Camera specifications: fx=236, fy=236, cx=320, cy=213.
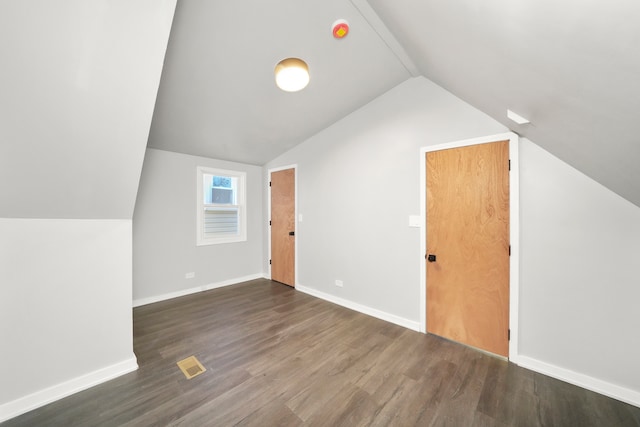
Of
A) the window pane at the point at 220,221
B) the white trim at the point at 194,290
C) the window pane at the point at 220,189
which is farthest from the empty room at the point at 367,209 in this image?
the window pane at the point at 220,221

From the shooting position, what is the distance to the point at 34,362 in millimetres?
1693

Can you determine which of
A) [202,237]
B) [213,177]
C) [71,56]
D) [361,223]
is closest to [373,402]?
[361,223]

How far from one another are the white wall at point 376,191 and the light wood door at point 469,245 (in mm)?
176

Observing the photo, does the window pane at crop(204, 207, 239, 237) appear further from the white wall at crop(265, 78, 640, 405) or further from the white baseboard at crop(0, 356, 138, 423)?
the white baseboard at crop(0, 356, 138, 423)

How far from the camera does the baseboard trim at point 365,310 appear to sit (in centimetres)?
275

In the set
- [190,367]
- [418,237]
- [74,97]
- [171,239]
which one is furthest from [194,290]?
[418,237]

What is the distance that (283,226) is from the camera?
435cm

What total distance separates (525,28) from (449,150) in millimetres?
1641

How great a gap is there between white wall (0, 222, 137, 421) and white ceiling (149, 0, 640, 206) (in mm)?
1536

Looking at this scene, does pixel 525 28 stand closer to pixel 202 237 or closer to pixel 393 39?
pixel 393 39

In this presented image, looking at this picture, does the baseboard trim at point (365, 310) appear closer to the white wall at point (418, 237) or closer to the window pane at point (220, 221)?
the white wall at point (418, 237)

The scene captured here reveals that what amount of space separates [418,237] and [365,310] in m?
1.23

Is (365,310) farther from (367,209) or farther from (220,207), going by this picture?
(220,207)

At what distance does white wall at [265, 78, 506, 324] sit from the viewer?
2617 mm
